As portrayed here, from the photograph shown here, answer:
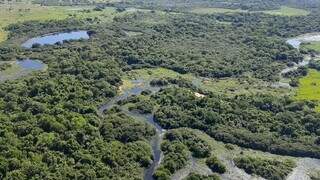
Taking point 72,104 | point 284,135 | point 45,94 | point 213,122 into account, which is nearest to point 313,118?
point 284,135

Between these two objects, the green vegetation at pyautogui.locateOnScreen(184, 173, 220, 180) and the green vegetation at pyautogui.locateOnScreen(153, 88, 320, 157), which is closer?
the green vegetation at pyautogui.locateOnScreen(184, 173, 220, 180)

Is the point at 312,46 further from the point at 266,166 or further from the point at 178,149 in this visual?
the point at 178,149

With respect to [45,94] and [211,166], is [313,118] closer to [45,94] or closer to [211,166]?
[211,166]

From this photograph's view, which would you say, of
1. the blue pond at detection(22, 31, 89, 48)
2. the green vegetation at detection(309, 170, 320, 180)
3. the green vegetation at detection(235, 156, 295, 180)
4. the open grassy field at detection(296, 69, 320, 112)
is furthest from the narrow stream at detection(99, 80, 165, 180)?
the blue pond at detection(22, 31, 89, 48)

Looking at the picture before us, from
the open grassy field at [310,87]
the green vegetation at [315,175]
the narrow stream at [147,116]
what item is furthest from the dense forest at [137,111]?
the green vegetation at [315,175]

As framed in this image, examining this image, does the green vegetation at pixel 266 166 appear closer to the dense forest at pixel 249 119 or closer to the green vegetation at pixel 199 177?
the dense forest at pixel 249 119

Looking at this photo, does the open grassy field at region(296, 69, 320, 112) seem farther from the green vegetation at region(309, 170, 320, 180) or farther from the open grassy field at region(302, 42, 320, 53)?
the green vegetation at region(309, 170, 320, 180)

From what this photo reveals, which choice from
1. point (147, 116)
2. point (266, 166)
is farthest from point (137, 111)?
point (266, 166)

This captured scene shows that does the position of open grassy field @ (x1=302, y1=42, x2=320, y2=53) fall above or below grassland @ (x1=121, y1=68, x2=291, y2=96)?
above
